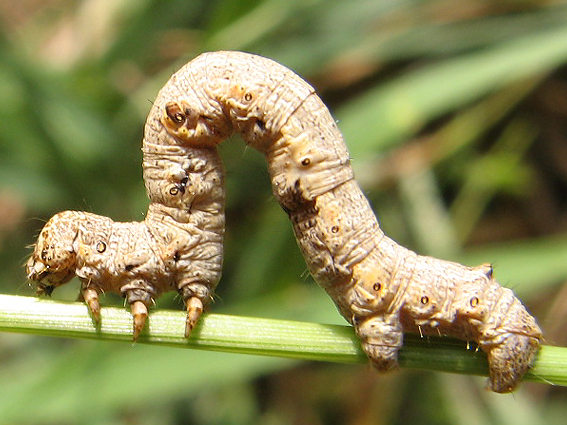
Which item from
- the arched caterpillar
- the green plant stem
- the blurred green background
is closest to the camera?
the green plant stem

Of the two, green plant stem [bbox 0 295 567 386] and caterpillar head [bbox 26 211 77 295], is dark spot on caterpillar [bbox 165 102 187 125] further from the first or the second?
green plant stem [bbox 0 295 567 386]

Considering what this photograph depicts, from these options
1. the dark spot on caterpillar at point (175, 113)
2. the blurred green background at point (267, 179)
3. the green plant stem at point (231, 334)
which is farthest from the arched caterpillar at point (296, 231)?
the blurred green background at point (267, 179)

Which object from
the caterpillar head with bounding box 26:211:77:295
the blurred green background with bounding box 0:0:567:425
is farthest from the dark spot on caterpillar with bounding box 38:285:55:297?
the blurred green background with bounding box 0:0:567:425

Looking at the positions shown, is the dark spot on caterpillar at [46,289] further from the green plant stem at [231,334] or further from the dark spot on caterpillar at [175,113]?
the dark spot on caterpillar at [175,113]

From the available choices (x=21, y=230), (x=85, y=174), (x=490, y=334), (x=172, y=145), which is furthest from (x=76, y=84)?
(x=490, y=334)

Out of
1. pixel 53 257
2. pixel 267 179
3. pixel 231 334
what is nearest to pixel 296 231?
pixel 231 334

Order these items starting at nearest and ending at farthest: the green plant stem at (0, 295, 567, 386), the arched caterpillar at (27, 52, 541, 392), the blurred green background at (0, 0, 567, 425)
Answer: the green plant stem at (0, 295, 567, 386)
the arched caterpillar at (27, 52, 541, 392)
the blurred green background at (0, 0, 567, 425)
